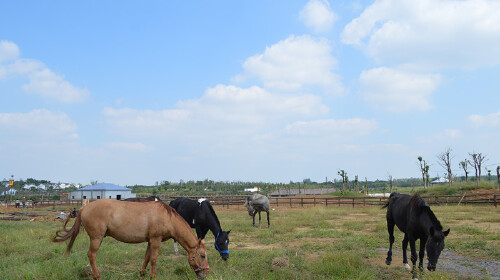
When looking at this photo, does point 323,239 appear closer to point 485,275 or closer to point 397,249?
point 397,249

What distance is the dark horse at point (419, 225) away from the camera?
20.7 feet

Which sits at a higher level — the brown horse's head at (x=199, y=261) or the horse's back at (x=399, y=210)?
the horse's back at (x=399, y=210)

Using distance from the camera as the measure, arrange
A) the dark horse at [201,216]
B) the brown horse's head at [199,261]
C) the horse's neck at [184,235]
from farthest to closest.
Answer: the dark horse at [201,216]
the horse's neck at [184,235]
the brown horse's head at [199,261]

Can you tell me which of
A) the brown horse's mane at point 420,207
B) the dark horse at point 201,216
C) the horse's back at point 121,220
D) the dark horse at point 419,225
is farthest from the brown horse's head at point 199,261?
the brown horse's mane at point 420,207

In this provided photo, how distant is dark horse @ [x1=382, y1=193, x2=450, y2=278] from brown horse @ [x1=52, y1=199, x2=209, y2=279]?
14.9 ft

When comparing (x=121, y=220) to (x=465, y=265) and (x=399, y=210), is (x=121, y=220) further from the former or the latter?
(x=465, y=265)

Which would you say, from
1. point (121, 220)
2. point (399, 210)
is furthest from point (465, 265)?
point (121, 220)

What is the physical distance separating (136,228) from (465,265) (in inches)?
310

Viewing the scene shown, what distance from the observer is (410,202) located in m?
7.35

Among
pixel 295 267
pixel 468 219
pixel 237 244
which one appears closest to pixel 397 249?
pixel 295 267

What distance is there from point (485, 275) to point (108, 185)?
60851mm

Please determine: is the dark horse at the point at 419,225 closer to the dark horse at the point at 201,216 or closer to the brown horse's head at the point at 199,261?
the brown horse's head at the point at 199,261

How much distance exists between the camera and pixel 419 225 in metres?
6.79

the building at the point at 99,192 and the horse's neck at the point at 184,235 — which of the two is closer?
the horse's neck at the point at 184,235
